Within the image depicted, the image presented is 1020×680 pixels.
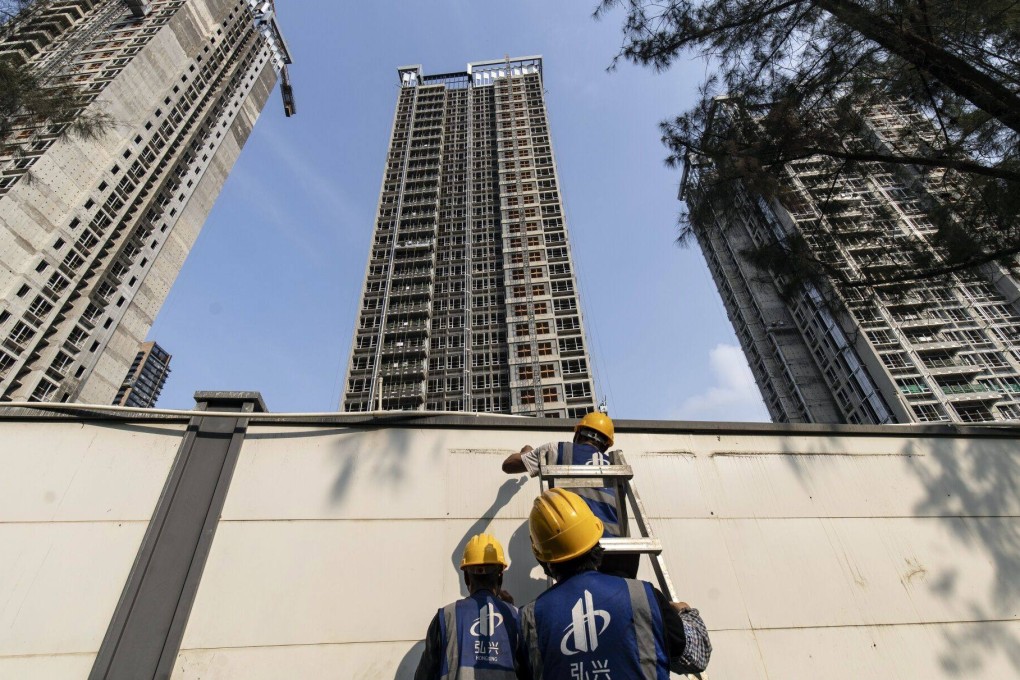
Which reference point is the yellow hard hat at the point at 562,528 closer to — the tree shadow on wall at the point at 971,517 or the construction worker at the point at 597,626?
the construction worker at the point at 597,626

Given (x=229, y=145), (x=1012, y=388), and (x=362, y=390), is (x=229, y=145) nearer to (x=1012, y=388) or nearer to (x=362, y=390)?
(x=362, y=390)

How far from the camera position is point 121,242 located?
4416 cm

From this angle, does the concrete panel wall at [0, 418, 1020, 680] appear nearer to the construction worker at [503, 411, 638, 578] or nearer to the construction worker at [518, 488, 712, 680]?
the construction worker at [503, 411, 638, 578]

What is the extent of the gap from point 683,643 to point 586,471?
1.49m

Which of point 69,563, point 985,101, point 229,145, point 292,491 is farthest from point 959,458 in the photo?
point 229,145

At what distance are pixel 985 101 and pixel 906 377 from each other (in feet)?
131

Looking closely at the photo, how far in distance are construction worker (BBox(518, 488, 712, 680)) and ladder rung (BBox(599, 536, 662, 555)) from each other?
59 centimetres

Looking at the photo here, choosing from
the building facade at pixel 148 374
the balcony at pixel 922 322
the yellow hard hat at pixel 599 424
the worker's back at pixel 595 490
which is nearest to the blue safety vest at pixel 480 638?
the worker's back at pixel 595 490

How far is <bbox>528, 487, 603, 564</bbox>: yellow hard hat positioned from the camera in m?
2.21

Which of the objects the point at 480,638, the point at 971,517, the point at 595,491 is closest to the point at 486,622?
the point at 480,638

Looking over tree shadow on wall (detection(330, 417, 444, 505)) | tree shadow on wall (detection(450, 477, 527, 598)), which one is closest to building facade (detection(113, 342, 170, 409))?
tree shadow on wall (detection(330, 417, 444, 505))

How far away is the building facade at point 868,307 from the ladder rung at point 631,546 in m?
3.91

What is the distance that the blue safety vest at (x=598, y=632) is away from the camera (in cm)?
186

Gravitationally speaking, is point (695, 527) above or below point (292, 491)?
below
